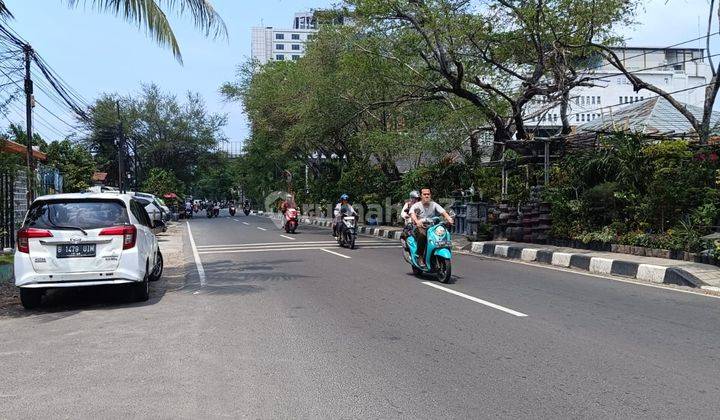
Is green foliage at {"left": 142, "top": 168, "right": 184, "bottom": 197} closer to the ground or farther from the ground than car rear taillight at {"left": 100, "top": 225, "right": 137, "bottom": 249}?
farther from the ground

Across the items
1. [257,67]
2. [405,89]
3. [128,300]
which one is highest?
[257,67]

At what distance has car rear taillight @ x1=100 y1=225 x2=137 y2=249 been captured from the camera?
8.16 metres

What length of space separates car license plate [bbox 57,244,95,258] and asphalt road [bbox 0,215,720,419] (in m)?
0.79

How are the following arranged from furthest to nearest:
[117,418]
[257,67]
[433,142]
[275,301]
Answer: [257,67] < [433,142] < [275,301] < [117,418]

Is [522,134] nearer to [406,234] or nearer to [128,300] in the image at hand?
[406,234]

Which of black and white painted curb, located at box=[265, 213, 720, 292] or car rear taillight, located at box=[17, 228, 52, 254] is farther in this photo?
black and white painted curb, located at box=[265, 213, 720, 292]

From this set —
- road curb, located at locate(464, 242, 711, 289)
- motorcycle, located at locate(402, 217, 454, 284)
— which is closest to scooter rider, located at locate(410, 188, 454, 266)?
motorcycle, located at locate(402, 217, 454, 284)

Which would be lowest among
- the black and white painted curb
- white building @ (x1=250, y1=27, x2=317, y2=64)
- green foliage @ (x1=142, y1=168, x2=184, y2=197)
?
the black and white painted curb

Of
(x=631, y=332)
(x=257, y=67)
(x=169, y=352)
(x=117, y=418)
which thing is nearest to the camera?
(x=117, y=418)

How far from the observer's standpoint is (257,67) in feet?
130

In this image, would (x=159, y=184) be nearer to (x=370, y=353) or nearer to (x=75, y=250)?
(x=75, y=250)

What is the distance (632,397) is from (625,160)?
420 inches

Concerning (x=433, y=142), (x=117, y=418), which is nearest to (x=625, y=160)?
(x=433, y=142)

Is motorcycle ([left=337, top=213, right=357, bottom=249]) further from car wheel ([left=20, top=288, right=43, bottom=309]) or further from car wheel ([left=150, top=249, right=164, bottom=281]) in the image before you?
car wheel ([left=20, top=288, right=43, bottom=309])
